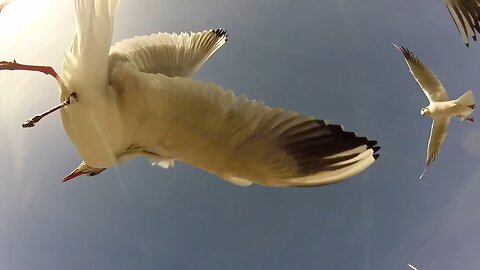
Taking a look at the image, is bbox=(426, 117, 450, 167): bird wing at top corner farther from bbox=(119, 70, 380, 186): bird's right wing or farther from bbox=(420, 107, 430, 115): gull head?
bbox=(119, 70, 380, 186): bird's right wing

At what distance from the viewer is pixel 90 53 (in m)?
3.30

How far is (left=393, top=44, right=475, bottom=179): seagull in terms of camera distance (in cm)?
731

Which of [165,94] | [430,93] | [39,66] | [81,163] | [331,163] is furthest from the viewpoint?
[430,93]

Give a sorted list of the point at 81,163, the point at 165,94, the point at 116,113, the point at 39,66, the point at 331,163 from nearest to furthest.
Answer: the point at 331,163, the point at 165,94, the point at 116,113, the point at 39,66, the point at 81,163

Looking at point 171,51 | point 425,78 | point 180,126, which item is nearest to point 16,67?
point 180,126

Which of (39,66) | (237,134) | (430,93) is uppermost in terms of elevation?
(39,66)

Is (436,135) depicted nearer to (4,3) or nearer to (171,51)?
(171,51)

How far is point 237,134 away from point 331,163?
1.52 feet

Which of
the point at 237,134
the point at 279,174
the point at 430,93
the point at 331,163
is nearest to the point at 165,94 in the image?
the point at 237,134

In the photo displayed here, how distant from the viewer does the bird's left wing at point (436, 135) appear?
783 centimetres

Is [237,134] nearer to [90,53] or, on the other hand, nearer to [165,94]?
[165,94]

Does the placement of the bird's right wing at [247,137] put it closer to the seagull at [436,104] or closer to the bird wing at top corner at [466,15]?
the bird wing at top corner at [466,15]

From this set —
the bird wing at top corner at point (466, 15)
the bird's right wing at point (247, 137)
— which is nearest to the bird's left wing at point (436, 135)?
the bird wing at top corner at point (466, 15)

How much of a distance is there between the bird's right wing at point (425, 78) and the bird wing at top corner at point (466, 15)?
8.41 feet
